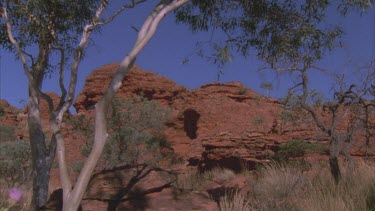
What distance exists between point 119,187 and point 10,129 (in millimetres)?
22757

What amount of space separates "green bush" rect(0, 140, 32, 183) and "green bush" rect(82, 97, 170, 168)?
2.06 meters

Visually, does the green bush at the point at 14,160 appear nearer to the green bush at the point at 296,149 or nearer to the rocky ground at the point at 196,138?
the rocky ground at the point at 196,138

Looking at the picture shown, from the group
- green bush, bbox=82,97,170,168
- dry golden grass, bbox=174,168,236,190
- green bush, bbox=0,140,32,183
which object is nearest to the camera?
dry golden grass, bbox=174,168,236,190

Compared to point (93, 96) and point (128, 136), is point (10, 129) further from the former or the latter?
point (128, 136)

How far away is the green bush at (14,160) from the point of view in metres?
12.8

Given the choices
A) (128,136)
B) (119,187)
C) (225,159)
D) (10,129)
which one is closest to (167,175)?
(119,187)

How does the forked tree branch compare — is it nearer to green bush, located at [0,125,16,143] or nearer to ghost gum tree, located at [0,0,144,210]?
ghost gum tree, located at [0,0,144,210]

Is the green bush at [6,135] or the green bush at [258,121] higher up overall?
the green bush at [6,135]

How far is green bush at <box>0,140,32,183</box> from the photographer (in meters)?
12.8

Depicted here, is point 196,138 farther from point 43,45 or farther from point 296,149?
point 43,45

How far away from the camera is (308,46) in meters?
8.59

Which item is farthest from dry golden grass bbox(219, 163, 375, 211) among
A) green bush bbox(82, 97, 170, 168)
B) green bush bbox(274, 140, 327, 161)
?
green bush bbox(82, 97, 170, 168)

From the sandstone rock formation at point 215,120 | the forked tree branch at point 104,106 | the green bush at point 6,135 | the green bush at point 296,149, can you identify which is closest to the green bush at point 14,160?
the sandstone rock formation at point 215,120

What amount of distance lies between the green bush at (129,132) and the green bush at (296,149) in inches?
171
